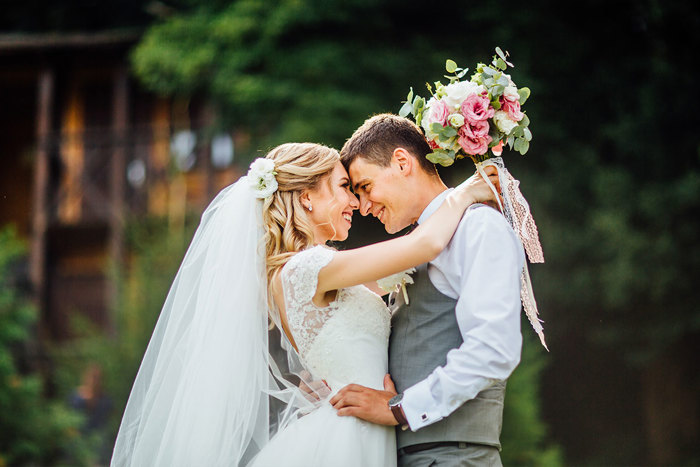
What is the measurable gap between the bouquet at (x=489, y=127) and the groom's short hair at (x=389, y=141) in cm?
14

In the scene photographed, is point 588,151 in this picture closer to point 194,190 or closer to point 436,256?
point 194,190

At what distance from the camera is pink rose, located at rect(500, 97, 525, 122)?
11.0 ft

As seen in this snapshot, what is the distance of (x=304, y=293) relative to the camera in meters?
3.32

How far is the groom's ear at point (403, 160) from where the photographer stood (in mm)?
3529

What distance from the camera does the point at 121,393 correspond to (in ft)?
30.5

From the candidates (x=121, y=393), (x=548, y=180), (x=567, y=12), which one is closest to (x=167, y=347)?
(x=121, y=393)

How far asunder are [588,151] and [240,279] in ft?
32.0

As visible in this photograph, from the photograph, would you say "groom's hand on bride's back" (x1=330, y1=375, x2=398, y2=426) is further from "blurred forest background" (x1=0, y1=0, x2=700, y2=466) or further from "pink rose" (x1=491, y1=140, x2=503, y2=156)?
"blurred forest background" (x1=0, y1=0, x2=700, y2=466)

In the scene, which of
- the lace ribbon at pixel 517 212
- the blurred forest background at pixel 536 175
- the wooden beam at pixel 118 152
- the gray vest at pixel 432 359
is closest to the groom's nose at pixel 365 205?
the gray vest at pixel 432 359

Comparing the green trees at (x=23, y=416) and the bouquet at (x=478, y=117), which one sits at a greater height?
the bouquet at (x=478, y=117)

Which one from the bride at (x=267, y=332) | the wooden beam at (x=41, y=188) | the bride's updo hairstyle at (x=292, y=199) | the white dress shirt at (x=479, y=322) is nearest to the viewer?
the white dress shirt at (x=479, y=322)

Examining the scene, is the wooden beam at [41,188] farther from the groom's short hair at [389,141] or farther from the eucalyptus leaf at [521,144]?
the eucalyptus leaf at [521,144]

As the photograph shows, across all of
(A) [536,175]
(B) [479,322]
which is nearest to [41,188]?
(A) [536,175]

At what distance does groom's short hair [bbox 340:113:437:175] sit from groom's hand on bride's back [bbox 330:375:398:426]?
1029 mm
